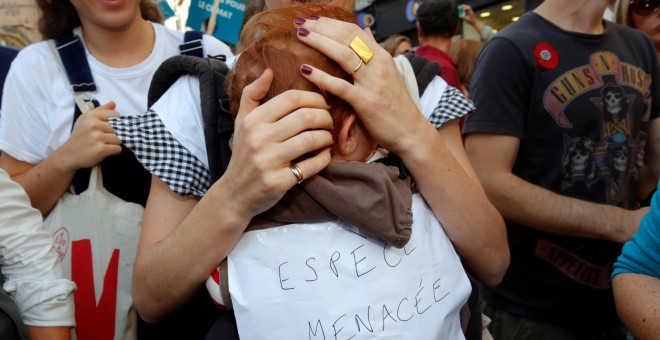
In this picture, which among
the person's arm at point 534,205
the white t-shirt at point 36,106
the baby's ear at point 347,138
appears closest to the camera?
the baby's ear at point 347,138

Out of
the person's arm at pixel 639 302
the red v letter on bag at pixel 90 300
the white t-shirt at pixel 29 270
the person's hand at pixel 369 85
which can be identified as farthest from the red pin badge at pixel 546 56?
the white t-shirt at pixel 29 270

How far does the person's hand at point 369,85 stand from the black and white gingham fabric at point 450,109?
0.57ft

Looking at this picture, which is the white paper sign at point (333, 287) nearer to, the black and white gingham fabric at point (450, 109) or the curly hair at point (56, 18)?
the black and white gingham fabric at point (450, 109)

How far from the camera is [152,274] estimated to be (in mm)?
1261

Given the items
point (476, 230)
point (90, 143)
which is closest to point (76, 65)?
point (90, 143)

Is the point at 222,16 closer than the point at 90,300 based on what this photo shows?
No

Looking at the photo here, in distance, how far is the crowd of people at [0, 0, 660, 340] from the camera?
1.12 m

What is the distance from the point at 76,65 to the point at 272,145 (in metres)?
1.25

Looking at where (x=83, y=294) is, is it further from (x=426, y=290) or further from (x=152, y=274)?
(x=426, y=290)

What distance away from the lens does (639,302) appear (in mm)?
1313

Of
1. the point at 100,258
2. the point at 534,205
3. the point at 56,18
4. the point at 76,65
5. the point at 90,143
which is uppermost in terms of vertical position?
the point at 56,18

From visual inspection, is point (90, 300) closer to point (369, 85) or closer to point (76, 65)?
point (76, 65)

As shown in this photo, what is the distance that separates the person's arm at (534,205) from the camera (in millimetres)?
2049

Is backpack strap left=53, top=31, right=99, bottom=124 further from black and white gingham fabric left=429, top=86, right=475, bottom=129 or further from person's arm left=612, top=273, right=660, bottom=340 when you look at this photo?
person's arm left=612, top=273, right=660, bottom=340
